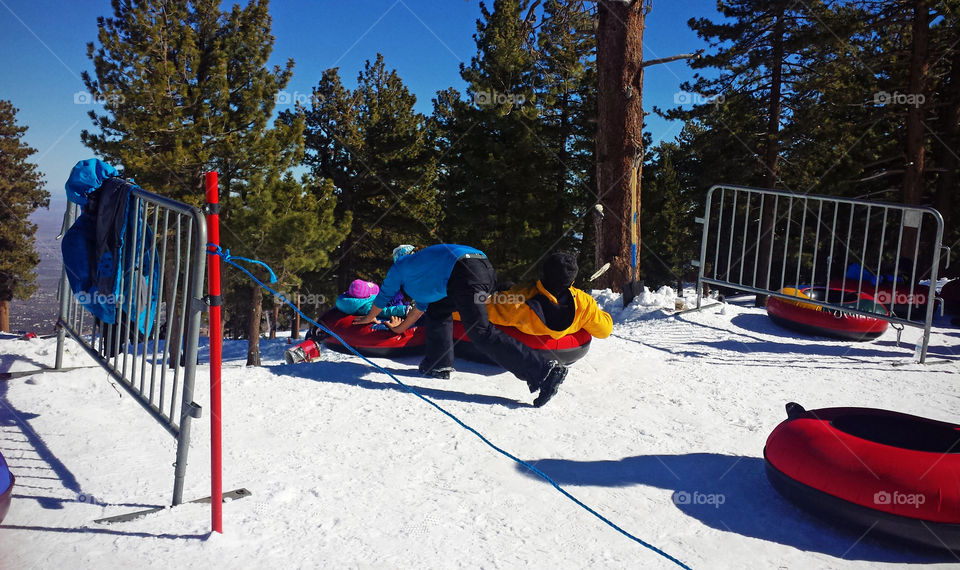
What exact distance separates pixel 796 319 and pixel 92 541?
7849 mm

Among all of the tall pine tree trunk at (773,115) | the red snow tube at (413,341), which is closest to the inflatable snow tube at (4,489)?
the red snow tube at (413,341)

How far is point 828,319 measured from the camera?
292 inches

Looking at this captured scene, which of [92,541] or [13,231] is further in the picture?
[13,231]

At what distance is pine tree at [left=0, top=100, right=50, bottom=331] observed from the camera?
26875 millimetres

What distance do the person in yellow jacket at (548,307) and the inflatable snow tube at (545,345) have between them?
53 millimetres

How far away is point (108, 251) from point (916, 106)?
612 inches

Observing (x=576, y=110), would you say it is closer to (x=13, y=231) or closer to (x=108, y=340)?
(x=108, y=340)

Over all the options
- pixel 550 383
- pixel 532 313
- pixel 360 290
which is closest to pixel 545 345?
pixel 532 313

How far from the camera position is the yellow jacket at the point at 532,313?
5.20 meters

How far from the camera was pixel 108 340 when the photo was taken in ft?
13.2

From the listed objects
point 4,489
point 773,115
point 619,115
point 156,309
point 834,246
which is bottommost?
point 4,489

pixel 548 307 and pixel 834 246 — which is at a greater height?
pixel 834 246

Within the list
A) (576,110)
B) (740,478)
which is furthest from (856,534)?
(576,110)

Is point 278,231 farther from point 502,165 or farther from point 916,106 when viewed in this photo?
point 916,106
